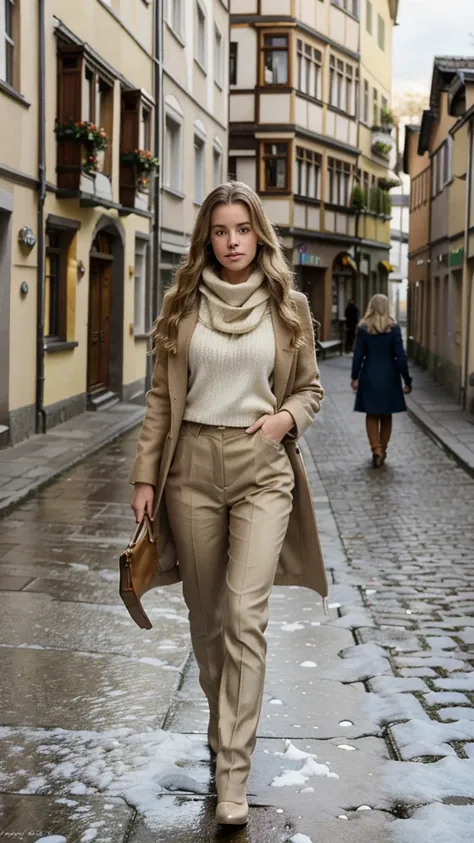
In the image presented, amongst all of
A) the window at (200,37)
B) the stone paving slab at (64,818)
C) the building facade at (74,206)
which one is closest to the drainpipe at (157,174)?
the building facade at (74,206)

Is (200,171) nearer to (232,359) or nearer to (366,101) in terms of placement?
(366,101)

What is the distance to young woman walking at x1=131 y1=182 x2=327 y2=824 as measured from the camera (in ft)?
12.5

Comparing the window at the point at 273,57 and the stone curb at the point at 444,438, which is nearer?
the stone curb at the point at 444,438

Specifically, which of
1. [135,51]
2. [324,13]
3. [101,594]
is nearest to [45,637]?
[101,594]

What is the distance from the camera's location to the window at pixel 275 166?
38.1 m

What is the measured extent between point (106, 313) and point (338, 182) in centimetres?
2307

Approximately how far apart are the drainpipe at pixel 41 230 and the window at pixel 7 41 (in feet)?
2.67

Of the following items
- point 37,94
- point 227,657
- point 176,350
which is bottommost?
point 227,657

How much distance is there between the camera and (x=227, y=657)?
370 cm

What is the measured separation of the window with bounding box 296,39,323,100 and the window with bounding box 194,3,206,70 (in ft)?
34.7

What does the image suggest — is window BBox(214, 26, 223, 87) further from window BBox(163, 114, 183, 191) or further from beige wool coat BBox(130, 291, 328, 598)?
beige wool coat BBox(130, 291, 328, 598)

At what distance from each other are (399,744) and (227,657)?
3.49ft

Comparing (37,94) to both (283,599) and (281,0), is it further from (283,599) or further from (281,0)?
(281,0)

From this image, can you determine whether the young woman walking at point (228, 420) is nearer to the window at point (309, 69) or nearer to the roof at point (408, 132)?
the roof at point (408, 132)
